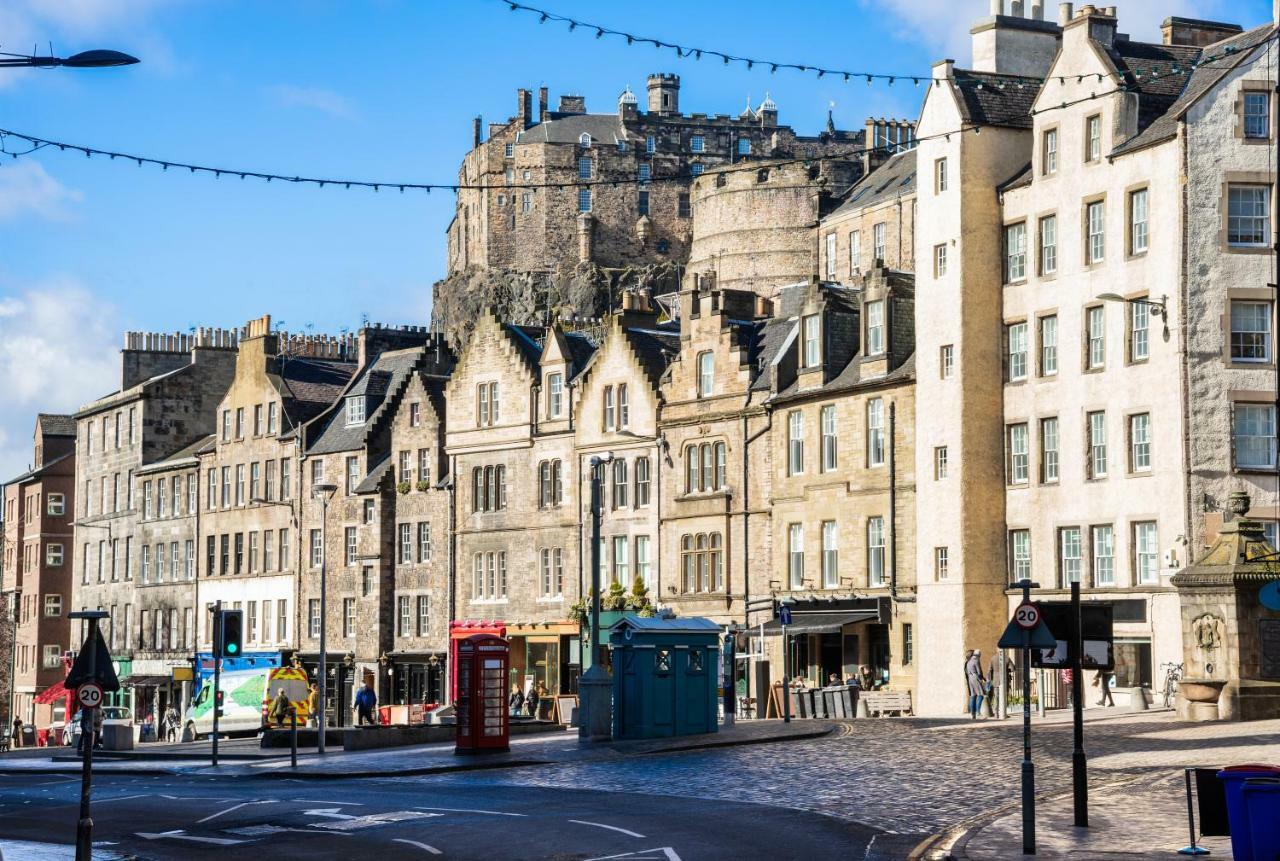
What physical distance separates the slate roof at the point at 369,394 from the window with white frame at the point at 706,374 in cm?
1895

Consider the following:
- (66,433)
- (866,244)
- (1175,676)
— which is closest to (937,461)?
(1175,676)

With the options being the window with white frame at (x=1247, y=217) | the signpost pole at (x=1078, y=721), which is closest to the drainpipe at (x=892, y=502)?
the window with white frame at (x=1247, y=217)

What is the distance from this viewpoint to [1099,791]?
26.9 meters

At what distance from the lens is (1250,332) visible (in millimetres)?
48000

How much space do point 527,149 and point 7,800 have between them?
122m

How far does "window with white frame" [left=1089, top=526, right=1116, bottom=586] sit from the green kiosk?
13.3 meters

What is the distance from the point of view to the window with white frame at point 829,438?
57.5 meters

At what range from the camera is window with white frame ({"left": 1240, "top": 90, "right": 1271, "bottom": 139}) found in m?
47.9

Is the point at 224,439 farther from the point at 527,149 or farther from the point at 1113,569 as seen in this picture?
the point at 527,149

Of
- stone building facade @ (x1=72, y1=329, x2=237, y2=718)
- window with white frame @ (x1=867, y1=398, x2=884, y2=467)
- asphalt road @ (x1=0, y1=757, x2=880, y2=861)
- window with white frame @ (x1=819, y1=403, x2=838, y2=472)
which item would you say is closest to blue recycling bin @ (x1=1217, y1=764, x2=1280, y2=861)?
asphalt road @ (x1=0, y1=757, x2=880, y2=861)

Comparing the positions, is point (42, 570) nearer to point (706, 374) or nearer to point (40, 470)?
point (40, 470)

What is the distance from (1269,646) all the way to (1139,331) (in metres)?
14.5

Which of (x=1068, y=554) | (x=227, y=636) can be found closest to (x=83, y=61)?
(x=227, y=636)

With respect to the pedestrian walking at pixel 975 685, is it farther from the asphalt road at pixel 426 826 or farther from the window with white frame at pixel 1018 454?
the asphalt road at pixel 426 826
